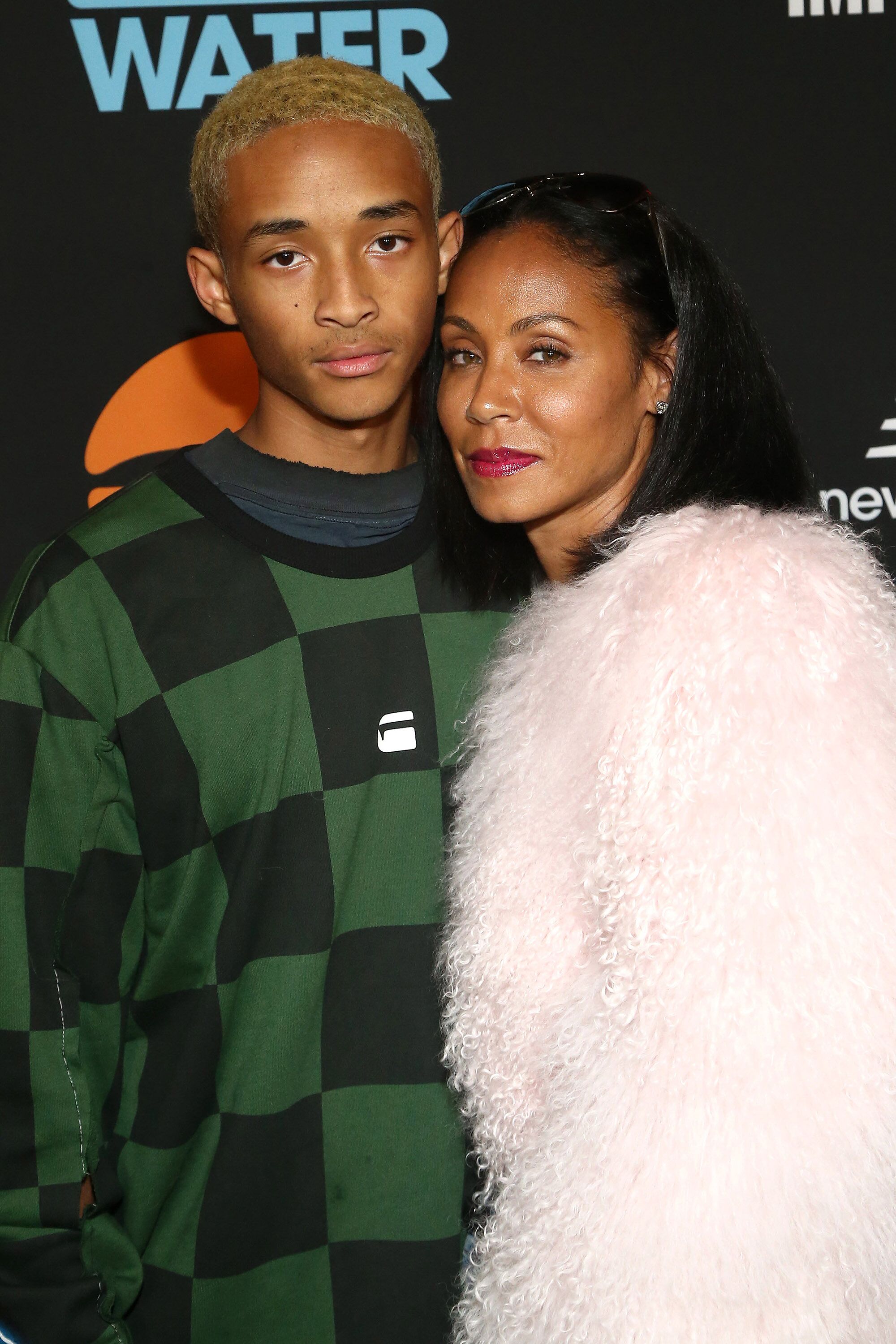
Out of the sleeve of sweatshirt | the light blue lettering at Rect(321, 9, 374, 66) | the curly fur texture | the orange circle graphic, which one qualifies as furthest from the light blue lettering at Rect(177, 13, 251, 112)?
the curly fur texture

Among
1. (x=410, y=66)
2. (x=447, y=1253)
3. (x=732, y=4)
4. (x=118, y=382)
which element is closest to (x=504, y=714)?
(x=447, y=1253)

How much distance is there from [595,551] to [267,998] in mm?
642

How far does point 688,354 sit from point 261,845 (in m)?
0.75

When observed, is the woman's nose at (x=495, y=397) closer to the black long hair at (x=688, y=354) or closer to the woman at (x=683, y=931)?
the woman at (x=683, y=931)

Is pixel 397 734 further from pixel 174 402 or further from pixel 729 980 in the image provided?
pixel 174 402

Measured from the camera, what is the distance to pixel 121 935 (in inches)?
51.9

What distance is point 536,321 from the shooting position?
1282 millimetres

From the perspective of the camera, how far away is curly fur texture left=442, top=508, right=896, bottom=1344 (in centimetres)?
94

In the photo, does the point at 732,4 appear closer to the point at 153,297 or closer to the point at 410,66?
the point at 410,66

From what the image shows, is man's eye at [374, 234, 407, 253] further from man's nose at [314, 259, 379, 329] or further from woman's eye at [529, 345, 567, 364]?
woman's eye at [529, 345, 567, 364]

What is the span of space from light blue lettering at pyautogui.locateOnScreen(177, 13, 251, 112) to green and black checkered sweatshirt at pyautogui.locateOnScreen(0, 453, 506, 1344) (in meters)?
1.00

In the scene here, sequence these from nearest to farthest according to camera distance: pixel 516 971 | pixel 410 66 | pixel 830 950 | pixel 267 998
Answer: pixel 830 950 → pixel 516 971 → pixel 267 998 → pixel 410 66

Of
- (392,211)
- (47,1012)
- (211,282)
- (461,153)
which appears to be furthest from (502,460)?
(461,153)

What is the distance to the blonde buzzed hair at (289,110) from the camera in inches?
50.9
